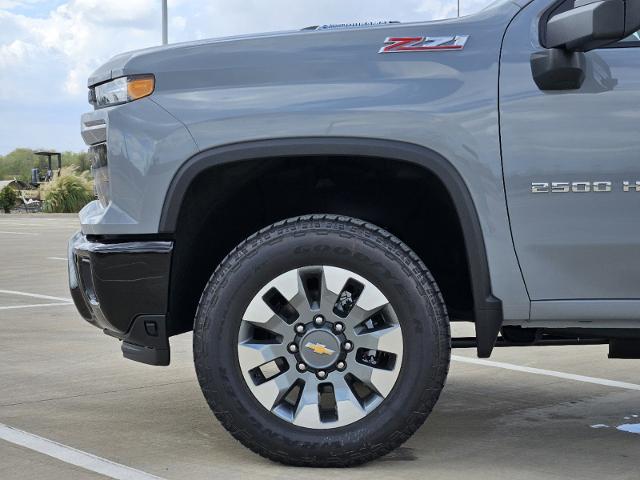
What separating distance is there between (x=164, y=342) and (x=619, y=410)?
228 cm

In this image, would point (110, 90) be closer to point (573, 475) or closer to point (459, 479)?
point (459, 479)

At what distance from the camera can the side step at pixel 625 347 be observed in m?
4.25

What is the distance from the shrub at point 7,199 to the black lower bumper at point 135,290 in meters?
34.0

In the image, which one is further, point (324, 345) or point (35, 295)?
point (35, 295)

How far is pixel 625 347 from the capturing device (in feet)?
14.1

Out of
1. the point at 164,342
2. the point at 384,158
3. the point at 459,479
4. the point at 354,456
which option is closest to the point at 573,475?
the point at 459,479

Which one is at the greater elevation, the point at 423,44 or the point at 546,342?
the point at 423,44

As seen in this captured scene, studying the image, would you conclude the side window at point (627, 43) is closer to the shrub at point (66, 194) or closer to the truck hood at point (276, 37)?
the truck hood at point (276, 37)

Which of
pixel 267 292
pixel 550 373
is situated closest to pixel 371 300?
pixel 267 292

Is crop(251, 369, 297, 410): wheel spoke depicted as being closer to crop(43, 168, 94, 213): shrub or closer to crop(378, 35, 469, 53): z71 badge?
crop(378, 35, 469, 53): z71 badge

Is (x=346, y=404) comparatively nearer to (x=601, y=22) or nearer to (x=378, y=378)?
(x=378, y=378)

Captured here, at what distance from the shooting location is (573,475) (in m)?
3.89

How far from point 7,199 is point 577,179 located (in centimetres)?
3498

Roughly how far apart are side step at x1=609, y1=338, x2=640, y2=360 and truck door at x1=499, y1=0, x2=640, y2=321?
420mm
